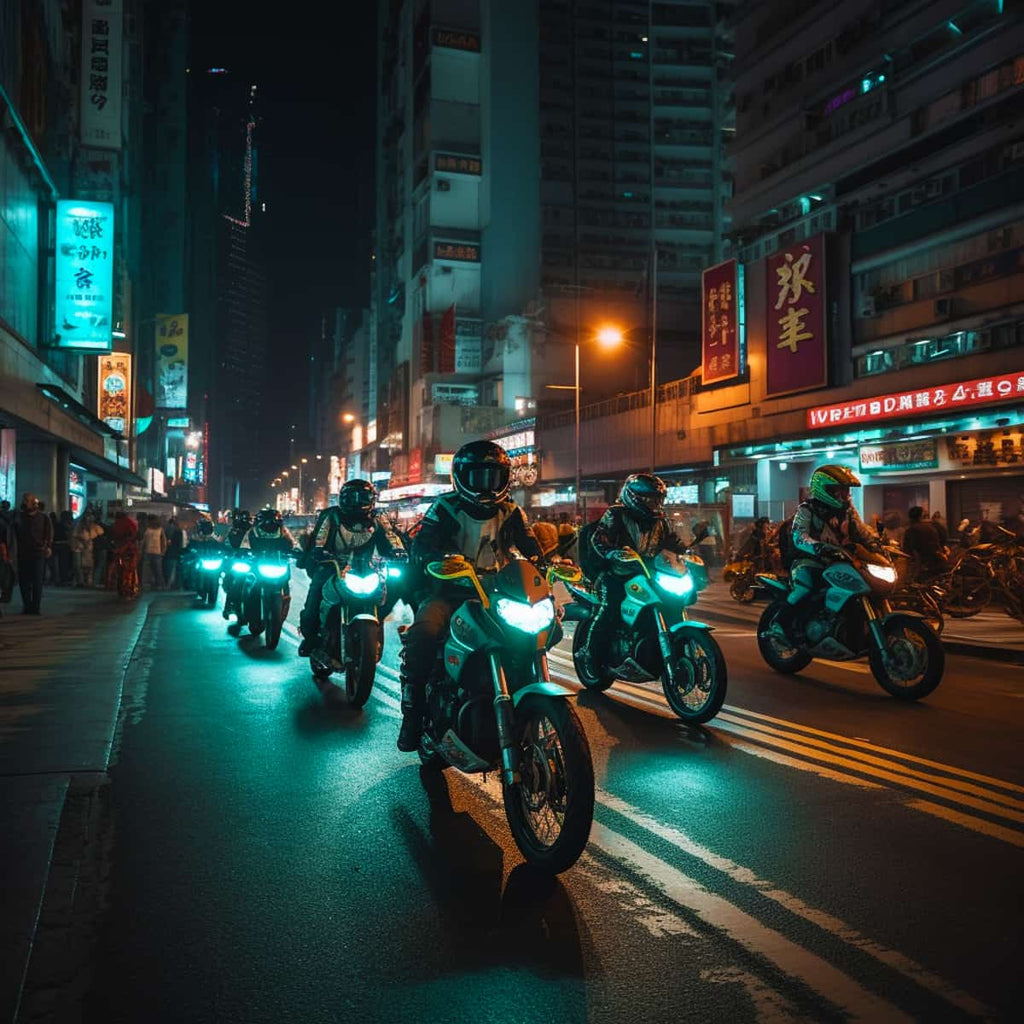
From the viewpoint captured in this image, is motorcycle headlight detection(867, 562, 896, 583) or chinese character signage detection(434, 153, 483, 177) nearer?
motorcycle headlight detection(867, 562, 896, 583)

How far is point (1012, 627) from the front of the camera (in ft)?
49.3

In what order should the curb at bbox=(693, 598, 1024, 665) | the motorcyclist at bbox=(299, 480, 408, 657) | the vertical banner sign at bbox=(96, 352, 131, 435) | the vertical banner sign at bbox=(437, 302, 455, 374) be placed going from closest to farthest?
the motorcyclist at bbox=(299, 480, 408, 657) < the curb at bbox=(693, 598, 1024, 665) < the vertical banner sign at bbox=(96, 352, 131, 435) < the vertical banner sign at bbox=(437, 302, 455, 374)

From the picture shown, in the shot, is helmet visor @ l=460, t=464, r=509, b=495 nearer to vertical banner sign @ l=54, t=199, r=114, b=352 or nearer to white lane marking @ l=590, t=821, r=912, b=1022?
white lane marking @ l=590, t=821, r=912, b=1022

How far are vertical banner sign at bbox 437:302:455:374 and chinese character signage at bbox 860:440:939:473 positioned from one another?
2326 inches

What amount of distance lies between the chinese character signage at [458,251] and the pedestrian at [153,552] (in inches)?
2756

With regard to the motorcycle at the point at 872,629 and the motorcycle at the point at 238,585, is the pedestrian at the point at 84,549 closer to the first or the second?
the motorcycle at the point at 238,585

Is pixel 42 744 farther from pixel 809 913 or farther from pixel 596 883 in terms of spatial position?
pixel 809 913

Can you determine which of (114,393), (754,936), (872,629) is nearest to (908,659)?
(872,629)

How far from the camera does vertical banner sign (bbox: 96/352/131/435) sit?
137 ft

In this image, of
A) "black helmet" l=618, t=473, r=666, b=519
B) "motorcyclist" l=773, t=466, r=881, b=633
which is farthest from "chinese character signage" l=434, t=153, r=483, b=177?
"black helmet" l=618, t=473, r=666, b=519

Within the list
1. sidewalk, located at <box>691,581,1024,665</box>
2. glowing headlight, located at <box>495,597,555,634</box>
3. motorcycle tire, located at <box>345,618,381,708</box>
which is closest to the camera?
glowing headlight, located at <box>495,597,555,634</box>

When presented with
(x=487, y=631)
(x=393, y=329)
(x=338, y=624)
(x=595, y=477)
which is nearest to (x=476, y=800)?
(x=487, y=631)

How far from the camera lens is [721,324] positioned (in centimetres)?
3528

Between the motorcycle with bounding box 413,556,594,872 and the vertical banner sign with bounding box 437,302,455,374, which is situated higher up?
the vertical banner sign with bounding box 437,302,455,374
